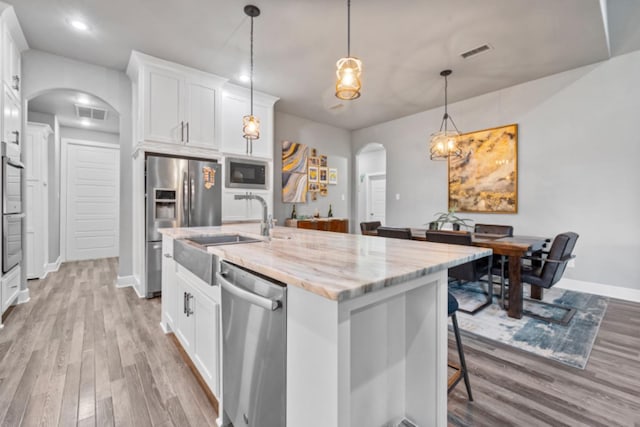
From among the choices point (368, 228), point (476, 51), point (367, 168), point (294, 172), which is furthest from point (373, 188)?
point (476, 51)

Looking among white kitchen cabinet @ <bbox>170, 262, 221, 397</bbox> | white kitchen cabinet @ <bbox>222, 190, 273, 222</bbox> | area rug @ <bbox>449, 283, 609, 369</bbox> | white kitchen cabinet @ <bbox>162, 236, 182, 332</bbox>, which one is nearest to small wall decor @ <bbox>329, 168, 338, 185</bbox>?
white kitchen cabinet @ <bbox>222, 190, 273, 222</bbox>

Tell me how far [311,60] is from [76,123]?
16.7ft

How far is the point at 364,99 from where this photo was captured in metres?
4.71

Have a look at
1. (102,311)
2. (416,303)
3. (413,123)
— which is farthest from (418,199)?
(102,311)

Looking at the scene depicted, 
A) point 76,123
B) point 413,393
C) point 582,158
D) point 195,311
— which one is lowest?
point 413,393

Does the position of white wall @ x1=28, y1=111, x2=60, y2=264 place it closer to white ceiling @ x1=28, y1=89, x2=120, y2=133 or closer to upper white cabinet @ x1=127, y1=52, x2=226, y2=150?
white ceiling @ x1=28, y1=89, x2=120, y2=133

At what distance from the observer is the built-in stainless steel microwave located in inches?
163

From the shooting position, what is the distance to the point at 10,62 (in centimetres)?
276

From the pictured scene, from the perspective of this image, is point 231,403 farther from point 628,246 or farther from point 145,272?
point 628,246

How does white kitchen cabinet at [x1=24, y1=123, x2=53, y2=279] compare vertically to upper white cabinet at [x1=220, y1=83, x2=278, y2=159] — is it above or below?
below

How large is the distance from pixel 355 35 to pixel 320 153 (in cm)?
319

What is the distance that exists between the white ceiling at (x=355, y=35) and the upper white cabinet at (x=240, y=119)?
352mm

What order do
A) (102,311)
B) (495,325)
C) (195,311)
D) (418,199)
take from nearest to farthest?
(195,311) < (495,325) < (102,311) < (418,199)

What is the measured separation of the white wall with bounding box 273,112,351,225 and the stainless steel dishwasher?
13.1 ft
